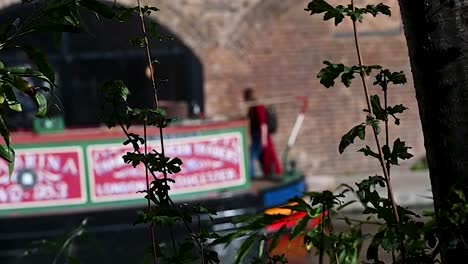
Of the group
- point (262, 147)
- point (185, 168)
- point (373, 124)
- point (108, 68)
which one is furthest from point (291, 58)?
point (373, 124)

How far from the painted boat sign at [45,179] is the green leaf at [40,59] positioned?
20.4ft

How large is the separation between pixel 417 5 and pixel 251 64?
12.6 metres

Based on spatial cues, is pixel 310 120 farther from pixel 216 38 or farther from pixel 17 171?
pixel 17 171

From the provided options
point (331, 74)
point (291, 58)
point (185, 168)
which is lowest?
point (185, 168)

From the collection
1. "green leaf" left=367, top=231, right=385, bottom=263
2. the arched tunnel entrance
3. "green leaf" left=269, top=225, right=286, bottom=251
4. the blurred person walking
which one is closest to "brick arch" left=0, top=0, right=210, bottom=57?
the arched tunnel entrance

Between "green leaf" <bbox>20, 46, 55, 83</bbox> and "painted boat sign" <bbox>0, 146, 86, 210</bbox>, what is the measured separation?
6.21 m

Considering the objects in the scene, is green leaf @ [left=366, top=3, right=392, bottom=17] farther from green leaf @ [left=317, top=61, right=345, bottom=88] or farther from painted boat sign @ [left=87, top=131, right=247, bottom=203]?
painted boat sign @ [left=87, top=131, right=247, bottom=203]

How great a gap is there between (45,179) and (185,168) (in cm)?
124

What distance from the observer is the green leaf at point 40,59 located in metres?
1.82

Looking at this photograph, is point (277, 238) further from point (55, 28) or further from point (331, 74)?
point (55, 28)

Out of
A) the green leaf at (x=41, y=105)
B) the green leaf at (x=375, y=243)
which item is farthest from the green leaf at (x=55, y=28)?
the green leaf at (x=375, y=243)

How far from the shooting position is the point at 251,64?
1434 cm

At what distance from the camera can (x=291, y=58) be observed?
47.8 ft

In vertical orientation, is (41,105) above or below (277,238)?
above
